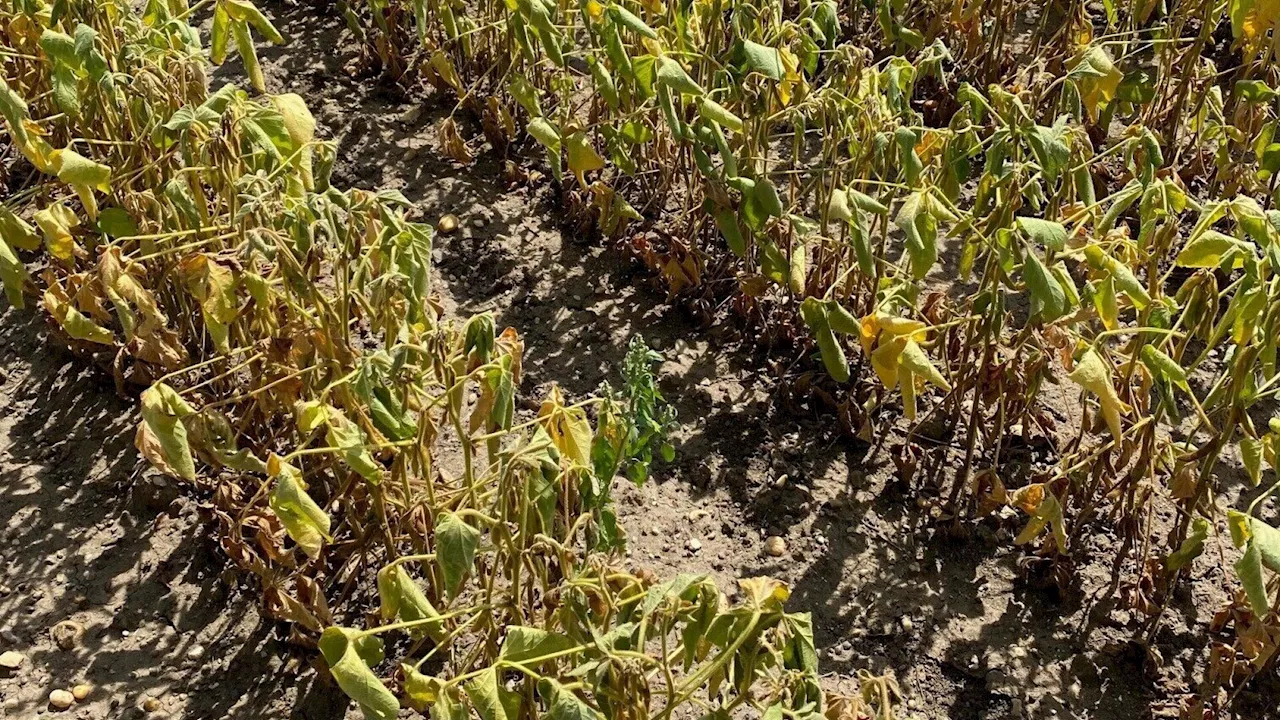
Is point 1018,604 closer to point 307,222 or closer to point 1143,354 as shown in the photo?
point 1143,354

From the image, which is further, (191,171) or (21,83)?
(21,83)

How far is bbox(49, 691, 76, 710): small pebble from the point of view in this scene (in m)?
2.19

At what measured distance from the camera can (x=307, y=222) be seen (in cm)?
187

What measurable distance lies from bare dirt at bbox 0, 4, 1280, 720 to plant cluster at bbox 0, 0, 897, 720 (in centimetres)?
12

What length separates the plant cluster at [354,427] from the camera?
1.61m

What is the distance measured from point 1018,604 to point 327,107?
6.93 ft

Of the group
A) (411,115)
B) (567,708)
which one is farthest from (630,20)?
(567,708)

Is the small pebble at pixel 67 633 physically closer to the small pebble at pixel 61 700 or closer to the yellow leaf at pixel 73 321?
the small pebble at pixel 61 700

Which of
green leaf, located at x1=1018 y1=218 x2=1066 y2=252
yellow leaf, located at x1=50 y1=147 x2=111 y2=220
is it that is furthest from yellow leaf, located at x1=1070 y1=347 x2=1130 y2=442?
yellow leaf, located at x1=50 y1=147 x2=111 y2=220

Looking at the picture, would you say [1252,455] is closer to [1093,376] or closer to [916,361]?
[1093,376]

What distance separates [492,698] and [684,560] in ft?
3.03

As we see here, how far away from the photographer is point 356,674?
158 cm

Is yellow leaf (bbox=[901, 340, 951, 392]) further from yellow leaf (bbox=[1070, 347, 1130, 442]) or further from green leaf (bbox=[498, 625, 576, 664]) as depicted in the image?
green leaf (bbox=[498, 625, 576, 664])

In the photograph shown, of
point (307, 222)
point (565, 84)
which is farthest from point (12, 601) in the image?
point (565, 84)
